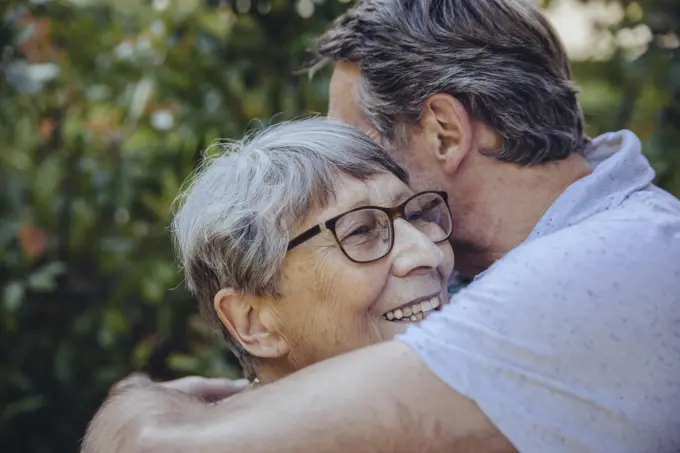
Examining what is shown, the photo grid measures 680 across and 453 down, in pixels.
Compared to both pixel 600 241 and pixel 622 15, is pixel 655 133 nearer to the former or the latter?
pixel 622 15

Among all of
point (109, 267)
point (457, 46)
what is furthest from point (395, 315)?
point (109, 267)

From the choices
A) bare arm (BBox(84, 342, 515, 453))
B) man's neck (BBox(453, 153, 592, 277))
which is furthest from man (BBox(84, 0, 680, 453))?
man's neck (BBox(453, 153, 592, 277))

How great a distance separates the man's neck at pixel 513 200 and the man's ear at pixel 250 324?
0.62 m

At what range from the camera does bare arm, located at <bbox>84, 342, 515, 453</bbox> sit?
178 cm

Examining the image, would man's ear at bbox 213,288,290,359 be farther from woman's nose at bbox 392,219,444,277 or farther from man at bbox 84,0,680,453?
woman's nose at bbox 392,219,444,277

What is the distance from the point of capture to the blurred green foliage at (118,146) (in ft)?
12.4

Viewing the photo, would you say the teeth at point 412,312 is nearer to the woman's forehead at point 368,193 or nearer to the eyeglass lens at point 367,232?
the eyeglass lens at point 367,232

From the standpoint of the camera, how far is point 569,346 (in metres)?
1.83

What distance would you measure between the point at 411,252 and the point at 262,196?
14.1 inches

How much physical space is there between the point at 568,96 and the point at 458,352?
3.29 ft

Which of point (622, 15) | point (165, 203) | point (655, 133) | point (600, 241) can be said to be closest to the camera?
point (600, 241)

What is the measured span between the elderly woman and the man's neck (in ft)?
0.84

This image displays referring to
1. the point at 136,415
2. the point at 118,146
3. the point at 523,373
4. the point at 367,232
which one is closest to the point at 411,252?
the point at 367,232

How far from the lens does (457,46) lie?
8.04ft
